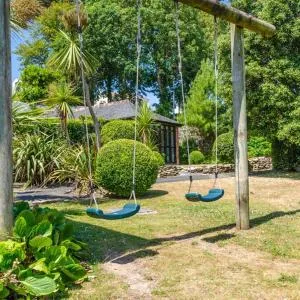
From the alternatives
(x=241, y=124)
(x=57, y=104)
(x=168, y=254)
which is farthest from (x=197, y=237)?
(x=57, y=104)

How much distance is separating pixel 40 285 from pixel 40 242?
1.65 feet

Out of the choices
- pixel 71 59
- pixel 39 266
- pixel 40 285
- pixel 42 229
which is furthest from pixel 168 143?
pixel 40 285

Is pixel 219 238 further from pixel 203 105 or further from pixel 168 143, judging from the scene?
pixel 203 105

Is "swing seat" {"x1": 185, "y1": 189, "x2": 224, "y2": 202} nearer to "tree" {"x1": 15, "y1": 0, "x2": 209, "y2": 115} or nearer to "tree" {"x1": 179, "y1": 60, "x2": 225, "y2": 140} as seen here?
"tree" {"x1": 179, "y1": 60, "x2": 225, "y2": 140}

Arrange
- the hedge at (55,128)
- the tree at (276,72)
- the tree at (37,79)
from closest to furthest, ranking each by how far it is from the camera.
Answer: the hedge at (55,128), the tree at (276,72), the tree at (37,79)

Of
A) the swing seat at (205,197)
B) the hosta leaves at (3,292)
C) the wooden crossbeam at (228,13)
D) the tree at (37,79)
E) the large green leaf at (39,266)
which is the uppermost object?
the tree at (37,79)

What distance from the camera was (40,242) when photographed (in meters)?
4.08

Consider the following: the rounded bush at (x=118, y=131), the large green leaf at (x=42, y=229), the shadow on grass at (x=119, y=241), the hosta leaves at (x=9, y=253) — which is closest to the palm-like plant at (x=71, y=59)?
the rounded bush at (x=118, y=131)

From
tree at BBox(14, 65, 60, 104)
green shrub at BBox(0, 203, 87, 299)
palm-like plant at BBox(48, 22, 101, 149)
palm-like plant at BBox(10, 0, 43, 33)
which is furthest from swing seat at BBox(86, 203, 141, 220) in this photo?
palm-like plant at BBox(10, 0, 43, 33)

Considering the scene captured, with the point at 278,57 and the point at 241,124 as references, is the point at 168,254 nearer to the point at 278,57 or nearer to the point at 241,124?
the point at 241,124

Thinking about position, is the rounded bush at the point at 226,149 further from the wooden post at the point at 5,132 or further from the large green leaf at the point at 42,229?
the wooden post at the point at 5,132

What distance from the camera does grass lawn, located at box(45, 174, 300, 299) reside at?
413cm

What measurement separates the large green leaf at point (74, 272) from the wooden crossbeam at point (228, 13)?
382cm

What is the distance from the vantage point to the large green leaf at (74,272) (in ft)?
13.7
